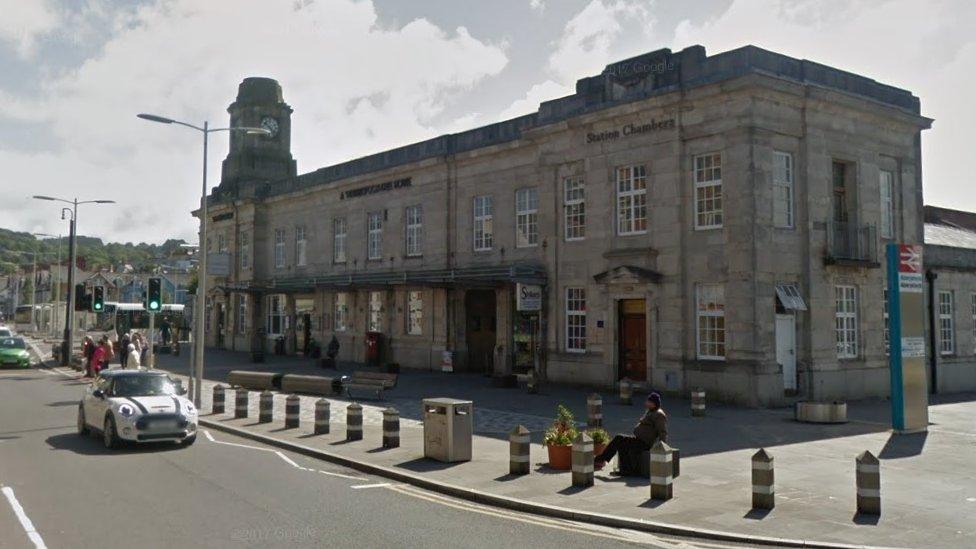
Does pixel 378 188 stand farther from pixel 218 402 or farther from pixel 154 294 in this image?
pixel 218 402

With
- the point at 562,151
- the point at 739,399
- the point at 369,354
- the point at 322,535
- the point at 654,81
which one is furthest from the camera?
the point at 369,354

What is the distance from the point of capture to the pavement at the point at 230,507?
353 inches

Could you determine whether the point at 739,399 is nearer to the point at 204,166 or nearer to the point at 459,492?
the point at 459,492

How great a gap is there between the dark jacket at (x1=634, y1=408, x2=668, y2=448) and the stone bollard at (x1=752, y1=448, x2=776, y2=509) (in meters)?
2.13

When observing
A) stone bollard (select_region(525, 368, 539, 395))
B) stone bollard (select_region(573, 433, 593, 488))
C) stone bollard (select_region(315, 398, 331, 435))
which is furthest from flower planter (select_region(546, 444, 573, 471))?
stone bollard (select_region(525, 368, 539, 395))

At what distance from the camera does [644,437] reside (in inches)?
493

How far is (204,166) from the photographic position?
22.7m

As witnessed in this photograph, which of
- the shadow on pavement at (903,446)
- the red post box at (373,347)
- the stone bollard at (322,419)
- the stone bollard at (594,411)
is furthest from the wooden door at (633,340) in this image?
the red post box at (373,347)

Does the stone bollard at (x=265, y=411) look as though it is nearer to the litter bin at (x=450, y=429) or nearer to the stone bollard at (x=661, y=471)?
the litter bin at (x=450, y=429)

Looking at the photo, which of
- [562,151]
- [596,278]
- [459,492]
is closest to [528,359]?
[596,278]

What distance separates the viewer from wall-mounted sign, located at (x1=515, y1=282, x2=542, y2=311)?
27.5 meters

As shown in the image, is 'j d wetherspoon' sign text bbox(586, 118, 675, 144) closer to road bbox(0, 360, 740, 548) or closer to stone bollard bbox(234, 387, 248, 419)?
stone bollard bbox(234, 387, 248, 419)

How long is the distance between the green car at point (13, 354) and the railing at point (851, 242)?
36.8 m

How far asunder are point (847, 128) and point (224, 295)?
38.9 m
